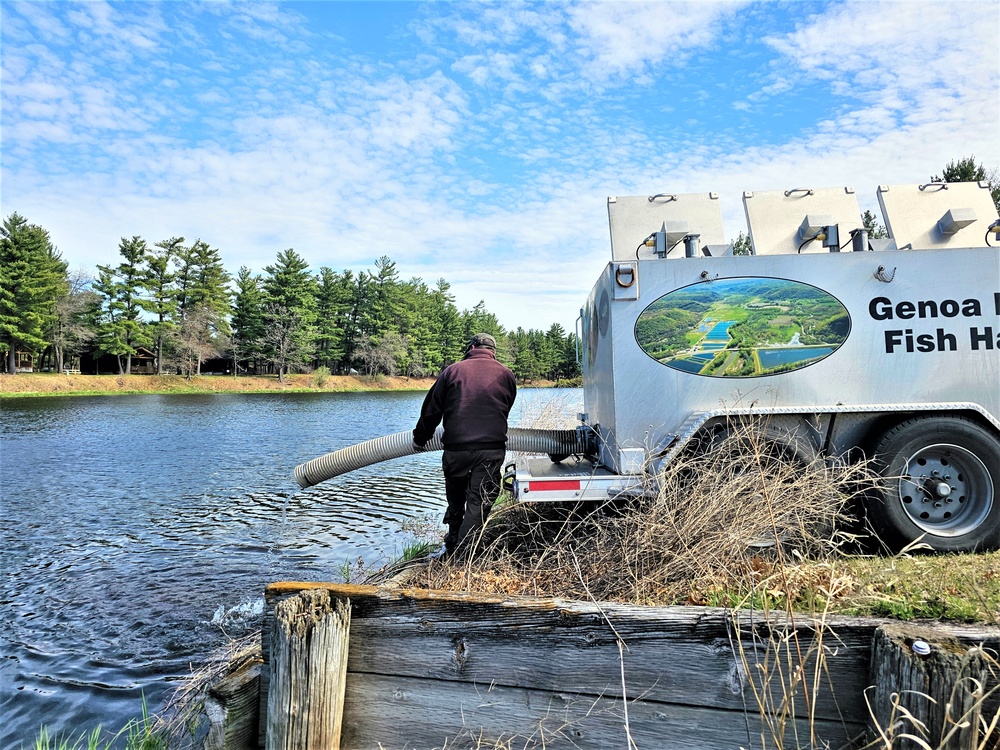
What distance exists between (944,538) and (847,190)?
11.2 ft

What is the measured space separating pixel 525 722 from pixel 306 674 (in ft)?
2.90

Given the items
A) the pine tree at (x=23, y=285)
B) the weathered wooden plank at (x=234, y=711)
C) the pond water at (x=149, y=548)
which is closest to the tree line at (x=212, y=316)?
the pine tree at (x=23, y=285)

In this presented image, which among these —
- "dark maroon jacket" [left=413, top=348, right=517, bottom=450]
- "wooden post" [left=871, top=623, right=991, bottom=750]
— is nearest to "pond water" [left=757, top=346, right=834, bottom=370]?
"dark maroon jacket" [left=413, top=348, right=517, bottom=450]

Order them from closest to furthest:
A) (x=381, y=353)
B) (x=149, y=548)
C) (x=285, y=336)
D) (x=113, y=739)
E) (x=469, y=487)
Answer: (x=113, y=739) → (x=469, y=487) → (x=149, y=548) → (x=285, y=336) → (x=381, y=353)

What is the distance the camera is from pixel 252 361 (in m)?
73.4

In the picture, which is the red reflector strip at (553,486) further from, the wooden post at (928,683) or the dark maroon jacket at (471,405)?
the wooden post at (928,683)

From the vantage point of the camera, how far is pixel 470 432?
18.5ft

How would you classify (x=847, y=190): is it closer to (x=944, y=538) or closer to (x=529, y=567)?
(x=944, y=538)

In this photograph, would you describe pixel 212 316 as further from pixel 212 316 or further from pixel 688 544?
pixel 688 544

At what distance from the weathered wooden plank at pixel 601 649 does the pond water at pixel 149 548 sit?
410 centimetres

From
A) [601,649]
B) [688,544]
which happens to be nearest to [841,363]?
[688,544]

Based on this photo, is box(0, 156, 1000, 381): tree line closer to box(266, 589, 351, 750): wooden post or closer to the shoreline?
the shoreline

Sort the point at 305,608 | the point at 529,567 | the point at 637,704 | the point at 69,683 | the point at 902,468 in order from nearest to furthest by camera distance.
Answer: the point at 637,704 → the point at 305,608 → the point at 529,567 → the point at 902,468 → the point at 69,683

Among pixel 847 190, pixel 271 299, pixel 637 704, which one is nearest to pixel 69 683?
pixel 637 704
